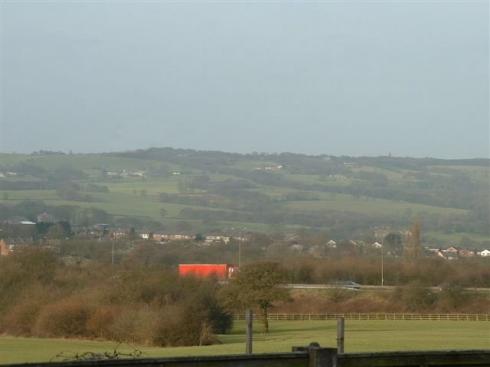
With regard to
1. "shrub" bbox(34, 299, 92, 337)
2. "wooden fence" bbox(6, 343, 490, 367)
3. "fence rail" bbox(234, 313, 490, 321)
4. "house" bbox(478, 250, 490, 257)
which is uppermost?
"wooden fence" bbox(6, 343, 490, 367)

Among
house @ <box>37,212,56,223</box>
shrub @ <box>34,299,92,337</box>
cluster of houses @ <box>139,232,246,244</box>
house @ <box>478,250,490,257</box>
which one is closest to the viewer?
shrub @ <box>34,299,92,337</box>

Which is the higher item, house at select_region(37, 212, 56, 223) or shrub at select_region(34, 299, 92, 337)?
shrub at select_region(34, 299, 92, 337)

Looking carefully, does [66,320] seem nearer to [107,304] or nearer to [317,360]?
[107,304]

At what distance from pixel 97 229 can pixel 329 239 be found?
37686mm

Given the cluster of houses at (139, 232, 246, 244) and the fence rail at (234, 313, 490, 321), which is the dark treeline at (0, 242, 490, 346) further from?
the cluster of houses at (139, 232, 246, 244)

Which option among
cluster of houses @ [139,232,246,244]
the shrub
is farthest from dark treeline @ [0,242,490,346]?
cluster of houses @ [139,232,246,244]

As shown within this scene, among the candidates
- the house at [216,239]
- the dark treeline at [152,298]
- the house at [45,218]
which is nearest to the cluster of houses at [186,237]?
the house at [216,239]

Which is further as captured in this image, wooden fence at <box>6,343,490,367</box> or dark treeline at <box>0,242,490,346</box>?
dark treeline at <box>0,242,490,346</box>

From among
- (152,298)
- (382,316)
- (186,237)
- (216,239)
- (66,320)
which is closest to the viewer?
(66,320)

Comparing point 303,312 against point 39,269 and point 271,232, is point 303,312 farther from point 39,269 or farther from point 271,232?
point 271,232

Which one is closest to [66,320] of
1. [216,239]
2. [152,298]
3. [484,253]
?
[152,298]

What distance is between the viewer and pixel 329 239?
568 feet

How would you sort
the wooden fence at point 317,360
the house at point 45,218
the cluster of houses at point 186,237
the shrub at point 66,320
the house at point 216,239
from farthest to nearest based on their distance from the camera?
1. the house at point 45,218
2. the house at point 216,239
3. the cluster of houses at point 186,237
4. the shrub at point 66,320
5. the wooden fence at point 317,360

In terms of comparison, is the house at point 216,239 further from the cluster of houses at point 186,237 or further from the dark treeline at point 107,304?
the dark treeline at point 107,304
